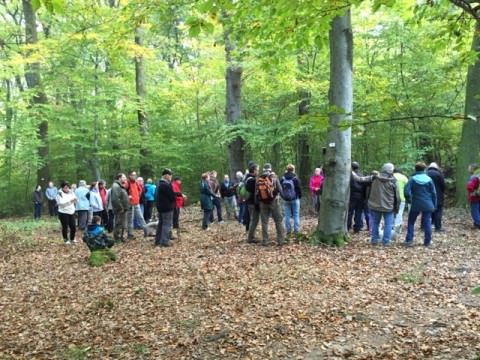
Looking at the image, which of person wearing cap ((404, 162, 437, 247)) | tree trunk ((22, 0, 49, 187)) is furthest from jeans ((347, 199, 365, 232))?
tree trunk ((22, 0, 49, 187))

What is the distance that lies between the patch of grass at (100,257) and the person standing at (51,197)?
41.8ft

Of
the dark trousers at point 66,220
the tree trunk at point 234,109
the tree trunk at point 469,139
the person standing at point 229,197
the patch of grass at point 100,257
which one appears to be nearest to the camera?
the patch of grass at point 100,257

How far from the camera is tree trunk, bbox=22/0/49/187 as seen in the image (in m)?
19.4

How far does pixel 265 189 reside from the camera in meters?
9.94

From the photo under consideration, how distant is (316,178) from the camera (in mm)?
13883

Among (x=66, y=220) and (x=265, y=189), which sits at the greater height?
(x=265, y=189)

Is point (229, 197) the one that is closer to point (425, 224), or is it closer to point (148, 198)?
point (148, 198)

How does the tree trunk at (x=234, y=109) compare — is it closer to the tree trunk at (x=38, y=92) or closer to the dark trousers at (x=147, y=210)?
the dark trousers at (x=147, y=210)

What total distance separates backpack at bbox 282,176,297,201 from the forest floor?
4.89 feet

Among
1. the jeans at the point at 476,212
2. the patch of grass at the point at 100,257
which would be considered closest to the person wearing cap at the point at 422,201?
the jeans at the point at 476,212

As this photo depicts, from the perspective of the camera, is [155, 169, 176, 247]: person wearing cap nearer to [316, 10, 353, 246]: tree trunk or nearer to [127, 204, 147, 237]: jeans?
[127, 204, 147, 237]: jeans

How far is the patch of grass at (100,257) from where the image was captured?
935 centimetres

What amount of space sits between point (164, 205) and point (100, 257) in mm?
2016

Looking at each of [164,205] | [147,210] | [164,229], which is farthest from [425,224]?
[147,210]
